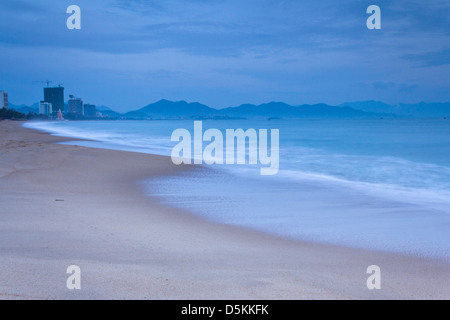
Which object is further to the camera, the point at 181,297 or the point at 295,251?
the point at 295,251

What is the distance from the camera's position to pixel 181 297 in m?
2.88

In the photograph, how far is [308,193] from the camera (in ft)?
26.9

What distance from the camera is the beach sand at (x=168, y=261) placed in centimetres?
301

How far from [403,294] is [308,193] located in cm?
510

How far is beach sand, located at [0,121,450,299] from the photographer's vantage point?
3.01 m

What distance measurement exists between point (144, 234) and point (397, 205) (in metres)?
4.70

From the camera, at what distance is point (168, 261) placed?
365cm

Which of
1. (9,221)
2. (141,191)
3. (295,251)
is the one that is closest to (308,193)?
(141,191)

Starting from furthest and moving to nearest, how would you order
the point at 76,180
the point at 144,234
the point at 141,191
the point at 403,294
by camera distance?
the point at 76,180 → the point at 141,191 → the point at 144,234 → the point at 403,294

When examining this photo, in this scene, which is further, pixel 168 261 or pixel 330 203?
pixel 330 203

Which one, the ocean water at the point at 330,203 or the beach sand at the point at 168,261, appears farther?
the ocean water at the point at 330,203

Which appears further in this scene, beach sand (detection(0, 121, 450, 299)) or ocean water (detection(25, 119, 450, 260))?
ocean water (detection(25, 119, 450, 260))
